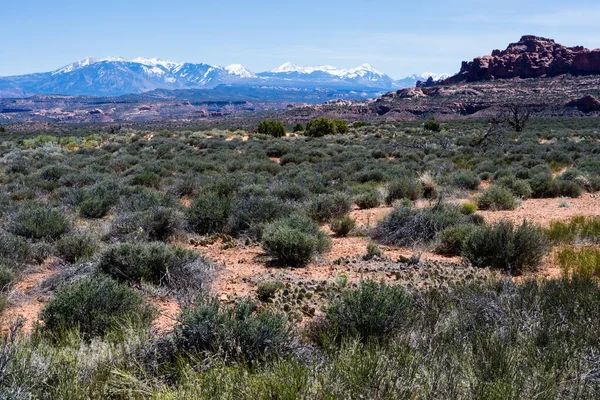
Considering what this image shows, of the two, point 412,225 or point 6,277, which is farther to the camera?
point 412,225

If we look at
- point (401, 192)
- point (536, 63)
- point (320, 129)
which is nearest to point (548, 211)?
point (401, 192)

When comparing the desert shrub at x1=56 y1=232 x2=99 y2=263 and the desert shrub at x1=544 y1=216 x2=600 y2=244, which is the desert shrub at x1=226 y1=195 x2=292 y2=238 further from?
the desert shrub at x1=544 y1=216 x2=600 y2=244

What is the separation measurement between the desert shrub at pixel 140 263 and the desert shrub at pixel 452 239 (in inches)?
173

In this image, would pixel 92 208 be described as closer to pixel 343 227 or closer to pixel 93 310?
pixel 343 227

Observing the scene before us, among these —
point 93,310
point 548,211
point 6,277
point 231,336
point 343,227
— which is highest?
point 231,336

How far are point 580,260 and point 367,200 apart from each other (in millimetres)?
5796

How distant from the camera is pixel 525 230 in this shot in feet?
A: 22.7

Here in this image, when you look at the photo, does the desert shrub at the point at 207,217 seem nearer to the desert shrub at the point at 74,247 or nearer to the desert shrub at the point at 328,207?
the desert shrub at the point at 328,207

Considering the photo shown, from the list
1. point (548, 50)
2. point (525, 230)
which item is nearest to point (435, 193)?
point (525, 230)

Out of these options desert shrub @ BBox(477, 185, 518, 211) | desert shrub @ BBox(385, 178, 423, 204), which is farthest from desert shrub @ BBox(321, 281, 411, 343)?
desert shrub @ BBox(385, 178, 423, 204)

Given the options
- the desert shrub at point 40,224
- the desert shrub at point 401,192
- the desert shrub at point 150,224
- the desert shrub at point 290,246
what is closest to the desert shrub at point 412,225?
the desert shrub at point 290,246

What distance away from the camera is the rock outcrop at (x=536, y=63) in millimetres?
103812

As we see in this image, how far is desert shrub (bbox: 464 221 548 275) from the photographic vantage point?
6727 mm

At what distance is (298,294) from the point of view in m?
5.54
